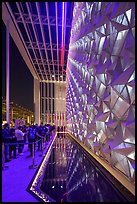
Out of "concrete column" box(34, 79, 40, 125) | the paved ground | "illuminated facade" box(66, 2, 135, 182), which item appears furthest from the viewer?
"concrete column" box(34, 79, 40, 125)

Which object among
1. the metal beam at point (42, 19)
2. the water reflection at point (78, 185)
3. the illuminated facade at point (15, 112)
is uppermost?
the metal beam at point (42, 19)

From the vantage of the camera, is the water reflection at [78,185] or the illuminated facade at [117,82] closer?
the water reflection at [78,185]

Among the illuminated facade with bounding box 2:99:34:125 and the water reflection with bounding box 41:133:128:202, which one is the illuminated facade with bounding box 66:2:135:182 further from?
the illuminated facade with bounding box 2:99:34:125

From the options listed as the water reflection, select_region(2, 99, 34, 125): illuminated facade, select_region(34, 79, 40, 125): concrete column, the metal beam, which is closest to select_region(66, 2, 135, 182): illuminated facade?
the water reflection

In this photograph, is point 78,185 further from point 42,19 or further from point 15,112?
point 15,112

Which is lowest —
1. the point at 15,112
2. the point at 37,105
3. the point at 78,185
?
the point at 78,185

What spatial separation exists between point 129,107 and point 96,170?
274 centimetres

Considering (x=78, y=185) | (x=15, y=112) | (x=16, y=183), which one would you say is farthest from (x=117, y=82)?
(x=15, y=112)

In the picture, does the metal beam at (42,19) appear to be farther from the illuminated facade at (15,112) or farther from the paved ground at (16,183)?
the paved ground at (16,183)

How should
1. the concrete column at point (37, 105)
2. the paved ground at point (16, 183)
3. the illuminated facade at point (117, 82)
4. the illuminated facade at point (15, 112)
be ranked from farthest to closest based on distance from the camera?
the concrete column at point (37, 105)
the illuminated facade at point (15, 112)
the illuminated facade at point (117, 82)
the paved ground at point (16, 183)

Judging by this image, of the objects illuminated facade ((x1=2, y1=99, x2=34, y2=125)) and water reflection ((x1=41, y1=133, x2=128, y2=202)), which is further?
illuminated facade ((x1=2, y1=99, x2=34, y2=125))

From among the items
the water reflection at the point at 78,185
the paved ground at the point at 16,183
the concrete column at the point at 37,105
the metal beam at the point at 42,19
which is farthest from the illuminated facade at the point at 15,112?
the water reflection at the point at 78,185

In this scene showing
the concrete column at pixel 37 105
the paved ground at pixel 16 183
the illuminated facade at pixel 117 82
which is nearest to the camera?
the paved ground at pixel 16 183

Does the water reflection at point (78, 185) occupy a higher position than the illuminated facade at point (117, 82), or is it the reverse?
the illuminated facade at point (117, 82)
